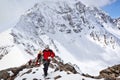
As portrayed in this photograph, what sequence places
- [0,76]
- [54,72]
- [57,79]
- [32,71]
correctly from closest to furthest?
1. [57,79]
2. [54,72]
3. [32,71]
4. [0,76]

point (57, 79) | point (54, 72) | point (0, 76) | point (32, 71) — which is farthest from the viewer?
point (0, 76)

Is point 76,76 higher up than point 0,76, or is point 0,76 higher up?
point 0,76

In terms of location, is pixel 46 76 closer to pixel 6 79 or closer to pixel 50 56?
pixel 50 56

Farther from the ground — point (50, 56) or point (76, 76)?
point (50, 56)

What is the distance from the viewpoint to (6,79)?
42.8 meters

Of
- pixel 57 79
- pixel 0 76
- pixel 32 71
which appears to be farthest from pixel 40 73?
pixel 0 76

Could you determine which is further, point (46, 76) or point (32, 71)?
point (32, 71)

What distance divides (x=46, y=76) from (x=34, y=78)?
54.6 inches

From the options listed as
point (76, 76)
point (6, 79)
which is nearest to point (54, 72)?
point (76, 76)

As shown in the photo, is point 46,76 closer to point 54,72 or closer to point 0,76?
point 54,72

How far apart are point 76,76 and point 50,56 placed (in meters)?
3.53

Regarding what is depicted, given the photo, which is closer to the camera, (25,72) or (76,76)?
(76,76)

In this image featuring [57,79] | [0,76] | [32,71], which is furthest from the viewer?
[0,76]

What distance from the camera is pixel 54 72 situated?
123 feet
